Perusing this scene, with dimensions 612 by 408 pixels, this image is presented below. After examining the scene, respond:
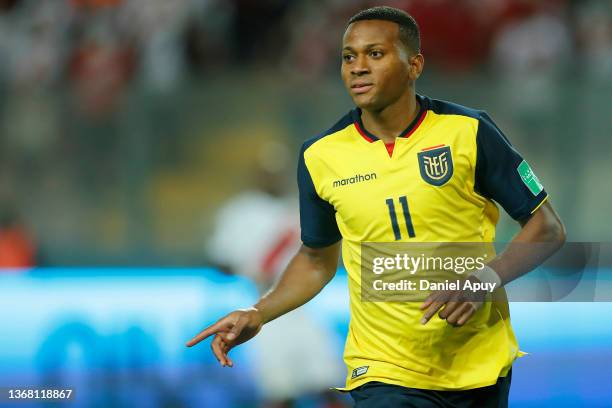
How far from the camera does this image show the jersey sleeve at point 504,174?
351 cm

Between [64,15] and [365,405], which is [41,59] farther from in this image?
[365,405]

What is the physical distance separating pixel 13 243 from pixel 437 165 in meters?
5.69

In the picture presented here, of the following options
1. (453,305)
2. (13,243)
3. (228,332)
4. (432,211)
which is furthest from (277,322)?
(453,305)

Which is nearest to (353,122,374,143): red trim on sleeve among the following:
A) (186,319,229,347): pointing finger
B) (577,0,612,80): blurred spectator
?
(186,319,229,347): pointing finger

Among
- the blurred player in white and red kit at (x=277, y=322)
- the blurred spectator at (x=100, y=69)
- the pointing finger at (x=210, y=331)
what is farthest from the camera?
the blurred spectator at (x=100, y=69)

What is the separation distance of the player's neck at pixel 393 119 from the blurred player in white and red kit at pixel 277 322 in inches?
119

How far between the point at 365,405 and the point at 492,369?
0.43m

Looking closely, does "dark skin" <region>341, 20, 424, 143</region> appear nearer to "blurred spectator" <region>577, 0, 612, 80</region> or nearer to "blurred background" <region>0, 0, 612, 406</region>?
"blurred background" <region>0, 0, 612, 406</region>

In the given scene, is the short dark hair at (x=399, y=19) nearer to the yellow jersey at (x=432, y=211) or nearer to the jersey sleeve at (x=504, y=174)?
the yellow jersey at (x=432, y=211)

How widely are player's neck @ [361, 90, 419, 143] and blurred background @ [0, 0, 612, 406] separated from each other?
3.43 meters

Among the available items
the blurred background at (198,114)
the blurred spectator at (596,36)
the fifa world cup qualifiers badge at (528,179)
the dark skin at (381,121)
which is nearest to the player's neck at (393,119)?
the dark skin at (381,121)

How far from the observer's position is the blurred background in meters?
7.94

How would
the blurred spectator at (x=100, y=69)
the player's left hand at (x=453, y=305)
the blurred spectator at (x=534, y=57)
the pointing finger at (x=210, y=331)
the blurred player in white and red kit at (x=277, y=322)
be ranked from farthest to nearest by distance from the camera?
the blurred spectator at (x=100, y=69) → the blurred spectator at (x=534, y=57) → the blurred player in white and red kit at (x=277, y=322) → the pointing finger at (x=210, y=331) → the player's left hand at (x=453, y=305)

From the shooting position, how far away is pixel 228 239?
22.2 ft
